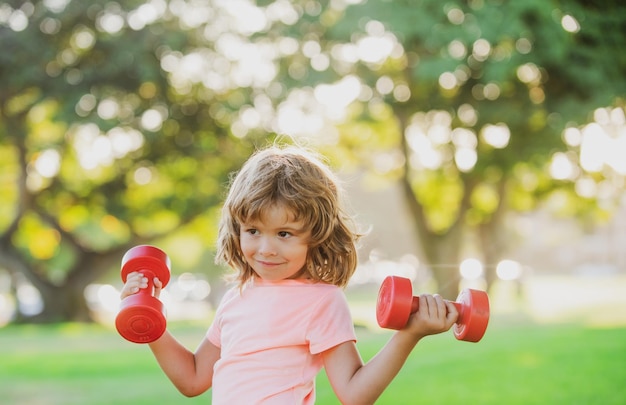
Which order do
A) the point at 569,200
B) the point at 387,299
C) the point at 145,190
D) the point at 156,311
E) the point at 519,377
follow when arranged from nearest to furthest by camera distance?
the point at 387,299
the point at 156,311
the point at 519,377
the point at 145,190
the point at 569,200

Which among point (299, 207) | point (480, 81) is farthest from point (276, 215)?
point (480, 81)

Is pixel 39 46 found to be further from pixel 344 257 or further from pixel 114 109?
pixel 344 257

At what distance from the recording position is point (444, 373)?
7527 millimetres

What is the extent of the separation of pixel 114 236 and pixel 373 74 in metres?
15.2

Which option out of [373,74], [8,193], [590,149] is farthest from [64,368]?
[8,193]

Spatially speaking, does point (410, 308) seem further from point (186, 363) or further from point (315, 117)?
point (315, 117)

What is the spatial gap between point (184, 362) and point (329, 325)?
20.1 inches

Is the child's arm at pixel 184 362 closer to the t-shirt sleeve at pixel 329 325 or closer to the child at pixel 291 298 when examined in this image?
the child at pixel 291 298

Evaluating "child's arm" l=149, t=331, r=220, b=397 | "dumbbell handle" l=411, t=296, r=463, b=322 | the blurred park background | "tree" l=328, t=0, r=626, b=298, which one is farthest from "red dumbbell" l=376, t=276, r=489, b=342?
"tree" l=328, t=0, r=626, b=298

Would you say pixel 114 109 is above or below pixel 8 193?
below

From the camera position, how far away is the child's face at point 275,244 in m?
2.23

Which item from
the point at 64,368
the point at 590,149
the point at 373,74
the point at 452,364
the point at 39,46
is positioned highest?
the point at 39,46

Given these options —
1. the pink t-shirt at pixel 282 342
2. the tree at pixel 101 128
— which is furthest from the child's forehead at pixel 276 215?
the tree at pixel 101 128

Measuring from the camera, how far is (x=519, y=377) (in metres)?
7.20
